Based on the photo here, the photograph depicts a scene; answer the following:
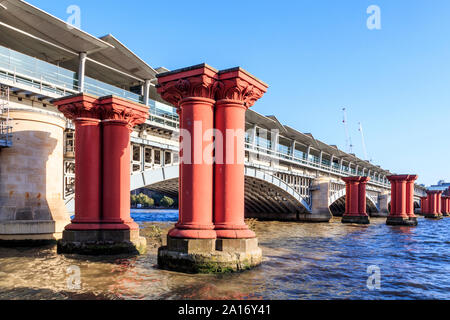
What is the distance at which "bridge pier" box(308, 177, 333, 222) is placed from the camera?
182 ft

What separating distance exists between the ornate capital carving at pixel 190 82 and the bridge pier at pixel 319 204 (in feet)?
154

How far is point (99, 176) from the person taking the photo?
48.8 feet

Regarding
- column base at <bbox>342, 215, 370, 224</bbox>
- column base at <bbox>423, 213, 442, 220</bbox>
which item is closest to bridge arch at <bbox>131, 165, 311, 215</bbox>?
column base at <bbox>342, 215, 370, 224</bbox>

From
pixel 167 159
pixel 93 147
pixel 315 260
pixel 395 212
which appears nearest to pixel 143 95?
pixel 167 159

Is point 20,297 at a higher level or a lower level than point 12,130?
lower

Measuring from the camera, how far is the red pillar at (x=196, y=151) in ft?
36.3

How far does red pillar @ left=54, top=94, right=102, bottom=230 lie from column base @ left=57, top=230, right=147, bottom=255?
277mm

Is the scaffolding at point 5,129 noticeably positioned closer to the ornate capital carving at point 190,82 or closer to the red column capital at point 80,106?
the red column capital at point 80,106

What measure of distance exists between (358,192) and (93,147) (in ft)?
143

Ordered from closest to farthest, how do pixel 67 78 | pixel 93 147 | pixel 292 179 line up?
pixel 93 147
pixel 67 78
pixel 292 179

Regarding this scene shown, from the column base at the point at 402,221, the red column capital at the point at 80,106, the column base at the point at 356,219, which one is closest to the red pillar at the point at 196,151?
the red column capital at the point at 80,106

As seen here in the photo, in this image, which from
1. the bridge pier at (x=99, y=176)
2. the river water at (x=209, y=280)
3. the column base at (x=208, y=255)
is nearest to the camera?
the river water at (x=209, y=280)

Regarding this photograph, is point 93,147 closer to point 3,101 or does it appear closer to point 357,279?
point 3,101

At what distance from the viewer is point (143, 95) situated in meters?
31.2
